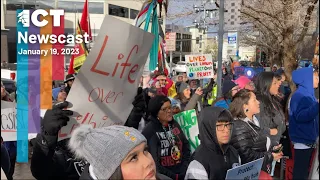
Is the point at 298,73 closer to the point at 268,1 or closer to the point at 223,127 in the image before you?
the point at 223,127

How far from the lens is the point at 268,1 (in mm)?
8992

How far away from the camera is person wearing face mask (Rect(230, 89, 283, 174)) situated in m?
2.90

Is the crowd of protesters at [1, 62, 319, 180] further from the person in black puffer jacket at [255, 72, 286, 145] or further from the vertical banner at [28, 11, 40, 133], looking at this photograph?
the vertical banner at [28, 11, 40, 133]

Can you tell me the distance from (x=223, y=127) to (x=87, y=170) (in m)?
1.07

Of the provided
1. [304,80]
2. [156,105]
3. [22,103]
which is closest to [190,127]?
[156,105]

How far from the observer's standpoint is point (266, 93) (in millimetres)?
4398

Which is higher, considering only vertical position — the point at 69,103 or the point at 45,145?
the point at 69,103

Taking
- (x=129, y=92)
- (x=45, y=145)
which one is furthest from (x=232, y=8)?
(x=45, y=145)

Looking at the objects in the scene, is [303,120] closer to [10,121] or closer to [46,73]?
[46,73]

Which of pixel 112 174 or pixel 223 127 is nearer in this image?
pixel 112 174

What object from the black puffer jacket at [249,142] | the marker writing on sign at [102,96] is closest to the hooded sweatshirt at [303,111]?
the black puffer jacket at [249,142]

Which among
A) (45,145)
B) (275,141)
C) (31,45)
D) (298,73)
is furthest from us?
(298,73)

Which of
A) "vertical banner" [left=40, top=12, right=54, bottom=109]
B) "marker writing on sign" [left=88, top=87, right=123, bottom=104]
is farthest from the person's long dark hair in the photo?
"vertical banner" [left=40, top=12, right=54, bottom=109]

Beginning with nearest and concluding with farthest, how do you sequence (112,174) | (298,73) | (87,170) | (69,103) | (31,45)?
(112,174) < (87,170) < (69,103) < (31,45) < (298,73)
